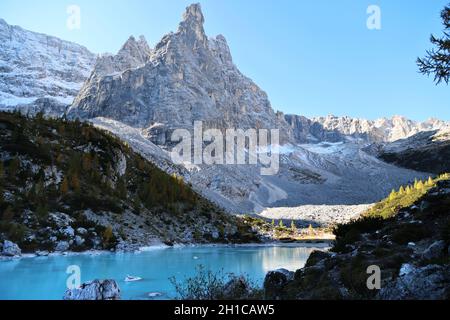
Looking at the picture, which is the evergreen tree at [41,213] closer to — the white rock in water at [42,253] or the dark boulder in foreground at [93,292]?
the white rock in water at [42,253]

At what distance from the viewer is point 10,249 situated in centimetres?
3150

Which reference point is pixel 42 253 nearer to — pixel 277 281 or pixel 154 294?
pixel 154 294

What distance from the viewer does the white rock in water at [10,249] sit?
31297 millimetres

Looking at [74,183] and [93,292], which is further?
[74,183]

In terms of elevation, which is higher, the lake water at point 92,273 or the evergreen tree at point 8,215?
the evergreen tree at point 8,215

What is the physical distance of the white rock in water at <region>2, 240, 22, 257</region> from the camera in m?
31.3

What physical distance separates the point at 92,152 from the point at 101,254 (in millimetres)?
23758

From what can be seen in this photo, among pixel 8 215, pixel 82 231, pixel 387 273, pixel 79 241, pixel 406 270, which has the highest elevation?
pixel 8 215

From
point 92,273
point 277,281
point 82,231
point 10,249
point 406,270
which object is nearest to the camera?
point 406,270

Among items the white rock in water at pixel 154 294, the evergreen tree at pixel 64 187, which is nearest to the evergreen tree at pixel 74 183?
the evergreen tree at pixel 64 187

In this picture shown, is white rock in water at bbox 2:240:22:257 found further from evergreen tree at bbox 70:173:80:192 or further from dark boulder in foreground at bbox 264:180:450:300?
dark boulder in foreground at bbox 264:180:450:300

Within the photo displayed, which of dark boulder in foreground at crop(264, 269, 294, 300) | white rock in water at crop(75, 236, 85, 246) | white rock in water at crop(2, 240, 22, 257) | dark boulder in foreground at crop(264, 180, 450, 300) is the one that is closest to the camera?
dark boulder in foreground at crop(264, 180, 450, 300)

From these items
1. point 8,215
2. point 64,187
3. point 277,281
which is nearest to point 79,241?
point 8,215

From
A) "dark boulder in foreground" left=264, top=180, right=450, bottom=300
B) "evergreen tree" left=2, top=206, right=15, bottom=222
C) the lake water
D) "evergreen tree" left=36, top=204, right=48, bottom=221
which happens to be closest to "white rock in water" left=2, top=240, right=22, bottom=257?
the lake water
